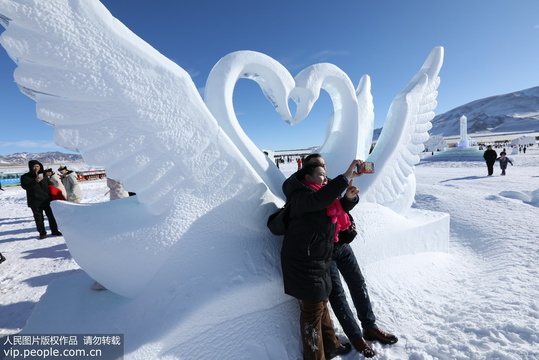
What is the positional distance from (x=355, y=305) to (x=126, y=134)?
1979mm

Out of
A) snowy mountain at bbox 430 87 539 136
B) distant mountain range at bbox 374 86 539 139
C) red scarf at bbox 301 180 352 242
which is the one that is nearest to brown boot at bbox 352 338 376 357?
red scarf at bbox 301 180 352 242

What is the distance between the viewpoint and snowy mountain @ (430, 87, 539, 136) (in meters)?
85.9

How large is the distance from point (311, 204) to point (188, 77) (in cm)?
113

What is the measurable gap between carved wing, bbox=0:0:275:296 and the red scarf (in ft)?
1.55

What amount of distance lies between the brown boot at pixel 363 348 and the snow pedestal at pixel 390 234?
0.79 meters

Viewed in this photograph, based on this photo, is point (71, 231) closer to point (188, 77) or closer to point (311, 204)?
point (188, 77)

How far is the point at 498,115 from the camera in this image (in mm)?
100875

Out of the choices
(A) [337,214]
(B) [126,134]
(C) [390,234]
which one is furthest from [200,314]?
(C) [390,234]

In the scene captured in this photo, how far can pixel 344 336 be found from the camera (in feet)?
6.41

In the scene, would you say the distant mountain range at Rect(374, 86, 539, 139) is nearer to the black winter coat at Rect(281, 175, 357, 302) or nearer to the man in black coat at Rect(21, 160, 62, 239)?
the black winter coat at Rect(281, 175, 357, 302)

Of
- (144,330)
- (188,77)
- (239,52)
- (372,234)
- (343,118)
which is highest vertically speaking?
(239,52)

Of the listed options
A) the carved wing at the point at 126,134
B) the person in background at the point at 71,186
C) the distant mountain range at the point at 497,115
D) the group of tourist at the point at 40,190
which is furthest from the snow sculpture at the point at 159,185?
the distant mountain range at the point at 497,115

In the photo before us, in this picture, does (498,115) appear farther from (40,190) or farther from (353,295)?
(40,190)

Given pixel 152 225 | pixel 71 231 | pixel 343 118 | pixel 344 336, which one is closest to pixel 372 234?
pixel 344 336
